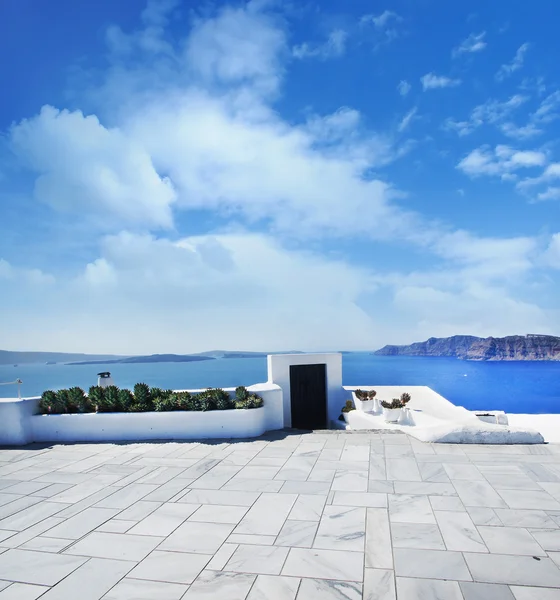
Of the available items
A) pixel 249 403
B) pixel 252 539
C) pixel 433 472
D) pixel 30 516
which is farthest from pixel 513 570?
pixel 249 403

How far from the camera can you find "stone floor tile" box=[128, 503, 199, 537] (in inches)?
153

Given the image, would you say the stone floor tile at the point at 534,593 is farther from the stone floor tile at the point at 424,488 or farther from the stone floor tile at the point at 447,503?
the stone floor tile at the point at 424,488

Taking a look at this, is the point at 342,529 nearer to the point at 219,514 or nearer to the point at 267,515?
the point at 267,515

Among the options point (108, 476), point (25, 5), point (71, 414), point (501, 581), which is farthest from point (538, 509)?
point (25, 5)

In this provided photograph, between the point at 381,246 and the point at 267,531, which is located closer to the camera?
the point at 267,531

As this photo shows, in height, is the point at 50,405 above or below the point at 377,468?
Result: above

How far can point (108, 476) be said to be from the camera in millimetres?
5617

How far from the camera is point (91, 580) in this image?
3.09 meters

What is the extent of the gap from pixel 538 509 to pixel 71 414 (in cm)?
733

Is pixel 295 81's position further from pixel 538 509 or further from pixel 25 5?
pixel 538 509

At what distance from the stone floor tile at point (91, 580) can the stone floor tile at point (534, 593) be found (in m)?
2.79

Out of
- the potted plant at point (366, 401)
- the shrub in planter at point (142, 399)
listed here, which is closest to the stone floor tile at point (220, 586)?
the shrub in planter at point (142, 399)

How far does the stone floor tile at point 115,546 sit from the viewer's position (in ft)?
11.4

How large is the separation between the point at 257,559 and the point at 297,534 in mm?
535
